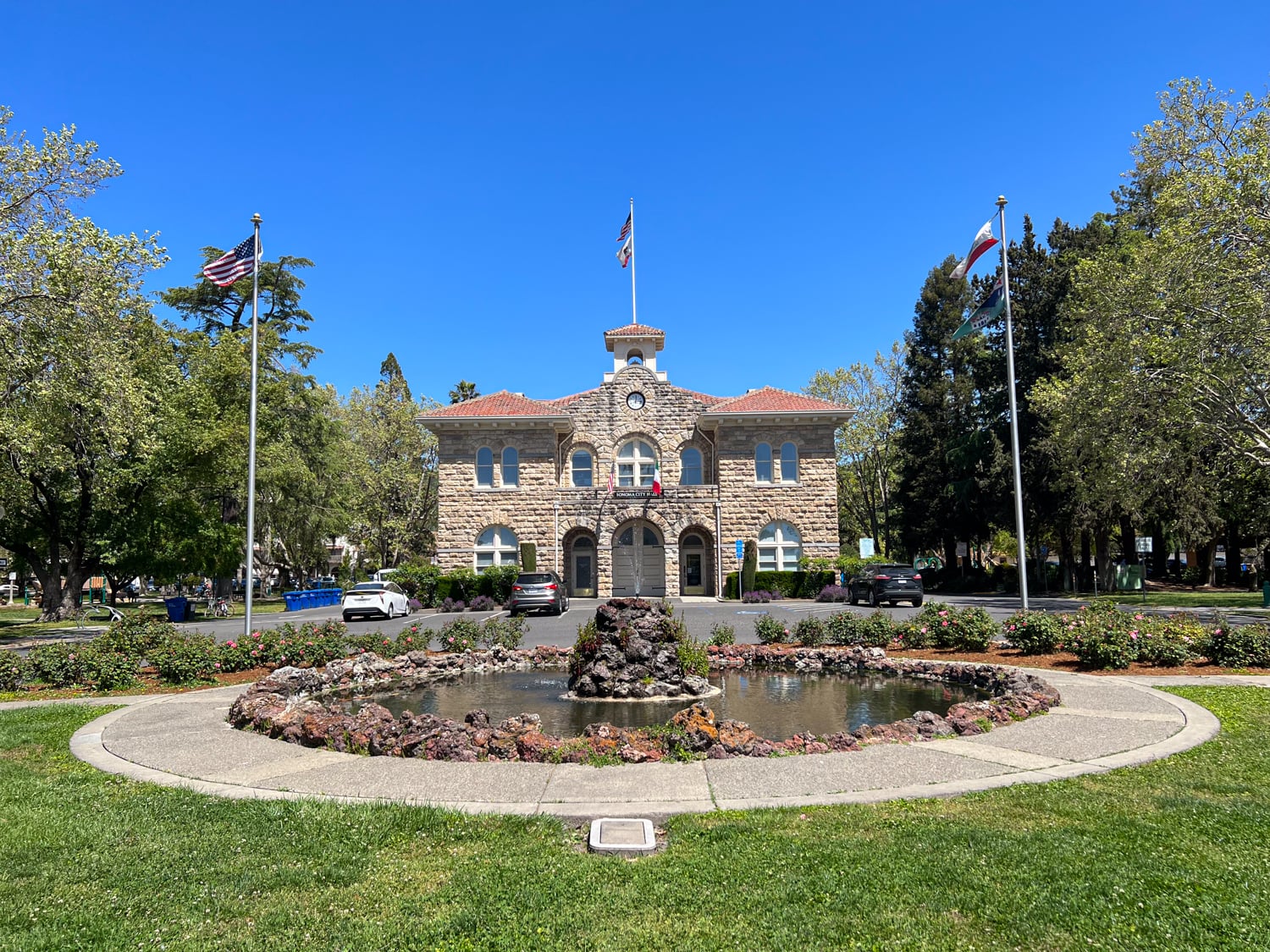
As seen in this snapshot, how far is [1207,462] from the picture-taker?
34656 millimetres

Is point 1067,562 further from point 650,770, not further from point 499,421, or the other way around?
point 650,770

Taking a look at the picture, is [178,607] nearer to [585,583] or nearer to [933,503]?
[585,583]

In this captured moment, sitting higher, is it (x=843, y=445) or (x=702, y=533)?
(x=843, y=445)

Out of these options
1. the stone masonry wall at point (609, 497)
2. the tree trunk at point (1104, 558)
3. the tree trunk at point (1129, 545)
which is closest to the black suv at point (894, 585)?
the stone masonry wall at point (609, 497)

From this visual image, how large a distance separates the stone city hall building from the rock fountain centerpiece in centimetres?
2597

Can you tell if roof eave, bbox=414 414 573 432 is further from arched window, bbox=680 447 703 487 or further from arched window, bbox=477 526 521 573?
arched window, bbox=680 447 703 487

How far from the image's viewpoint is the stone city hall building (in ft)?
127

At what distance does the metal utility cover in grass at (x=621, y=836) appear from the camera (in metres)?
4.79

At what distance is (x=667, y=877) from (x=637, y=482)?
36.0 metres

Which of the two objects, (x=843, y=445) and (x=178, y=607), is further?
(x=843, y=445)

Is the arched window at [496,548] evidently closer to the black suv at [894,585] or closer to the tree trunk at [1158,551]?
the black suv at [894,585]

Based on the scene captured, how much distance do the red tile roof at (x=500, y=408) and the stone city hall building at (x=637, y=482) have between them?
0.10m

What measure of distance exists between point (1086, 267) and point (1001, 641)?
54.9 ft

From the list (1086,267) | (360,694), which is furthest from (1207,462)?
(360,694)
